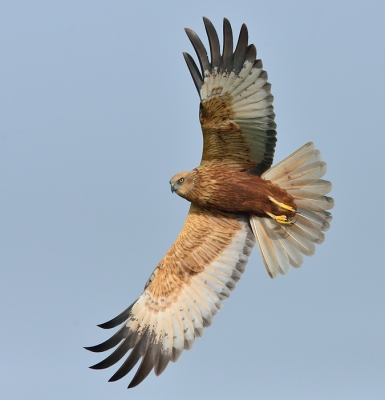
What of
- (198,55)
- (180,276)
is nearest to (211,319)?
(180,276)

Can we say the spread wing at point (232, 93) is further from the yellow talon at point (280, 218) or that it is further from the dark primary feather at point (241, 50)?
the yellow talon at point (280, 218)

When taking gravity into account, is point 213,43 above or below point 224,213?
above

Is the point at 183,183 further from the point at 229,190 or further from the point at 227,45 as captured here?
the point at 227,45

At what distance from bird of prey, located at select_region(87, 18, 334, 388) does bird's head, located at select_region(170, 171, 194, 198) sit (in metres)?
0.01

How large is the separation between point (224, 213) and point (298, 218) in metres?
1.00

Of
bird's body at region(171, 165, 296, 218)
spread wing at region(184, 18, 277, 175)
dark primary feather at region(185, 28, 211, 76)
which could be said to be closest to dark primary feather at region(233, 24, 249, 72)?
Answer: spread wing at region(184, 18, 277, 175)

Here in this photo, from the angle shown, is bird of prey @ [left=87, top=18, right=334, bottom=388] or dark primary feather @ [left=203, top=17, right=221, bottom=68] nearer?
dark primary feather @ [left=203, top=17, right=221, bottom=68]

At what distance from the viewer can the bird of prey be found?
9703mm

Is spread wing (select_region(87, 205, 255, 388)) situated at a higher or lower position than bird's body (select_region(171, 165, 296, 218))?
lower

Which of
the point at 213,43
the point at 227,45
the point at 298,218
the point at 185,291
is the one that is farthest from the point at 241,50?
the point at 185,291

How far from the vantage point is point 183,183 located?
1035 cm

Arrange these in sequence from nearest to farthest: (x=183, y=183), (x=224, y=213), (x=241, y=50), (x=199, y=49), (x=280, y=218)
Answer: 1. (x=241, y=50)
2. (x=199, y=49)
3. (x=183, y=183)
4. (x=280, y=218)
5. (x=224, y=213)

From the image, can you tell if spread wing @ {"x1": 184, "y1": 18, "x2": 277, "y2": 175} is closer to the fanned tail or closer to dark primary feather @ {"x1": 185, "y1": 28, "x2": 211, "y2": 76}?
dark primary feather @ {"x1": 185, "y1": 28, "x2": 211, "y2": 76}

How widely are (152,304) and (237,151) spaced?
2.34 metres
